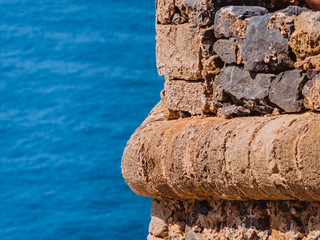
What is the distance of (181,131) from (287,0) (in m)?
0.94

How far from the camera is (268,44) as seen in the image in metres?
2.58

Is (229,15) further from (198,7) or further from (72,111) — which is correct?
(72,111)

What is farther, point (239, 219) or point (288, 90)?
point (239, 219)

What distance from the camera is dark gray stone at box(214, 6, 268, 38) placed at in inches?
111

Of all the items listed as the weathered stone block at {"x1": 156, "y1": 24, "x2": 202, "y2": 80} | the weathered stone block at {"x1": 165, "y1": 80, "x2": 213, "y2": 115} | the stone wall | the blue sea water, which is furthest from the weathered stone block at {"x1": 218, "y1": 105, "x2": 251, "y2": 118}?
the blue sea water

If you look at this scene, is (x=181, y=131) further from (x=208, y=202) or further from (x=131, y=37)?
(x=131, y=37)

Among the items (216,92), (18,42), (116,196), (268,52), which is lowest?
(116,196)

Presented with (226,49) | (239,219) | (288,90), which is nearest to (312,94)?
(288,90)

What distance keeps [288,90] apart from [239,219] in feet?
2.21

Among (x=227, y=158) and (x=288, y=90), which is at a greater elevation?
(x=288, y=90)

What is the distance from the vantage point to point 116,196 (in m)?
9.27

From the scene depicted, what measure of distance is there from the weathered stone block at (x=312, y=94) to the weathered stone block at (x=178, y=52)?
81 cm

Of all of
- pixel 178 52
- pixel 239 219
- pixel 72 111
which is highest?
pixel 178 52

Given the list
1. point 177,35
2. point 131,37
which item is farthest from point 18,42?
point 177,35
